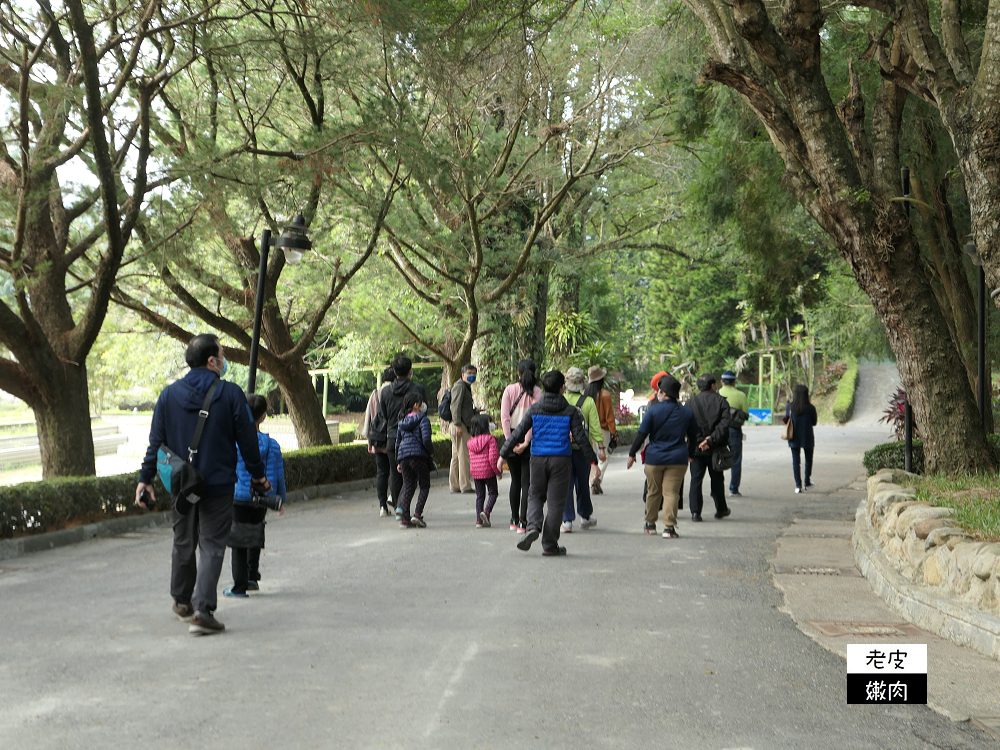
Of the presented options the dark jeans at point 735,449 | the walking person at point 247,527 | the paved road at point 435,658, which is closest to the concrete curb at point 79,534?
the paved road at point 435,658

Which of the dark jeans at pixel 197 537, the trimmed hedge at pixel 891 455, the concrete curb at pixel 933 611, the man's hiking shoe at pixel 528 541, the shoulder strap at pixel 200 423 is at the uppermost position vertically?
the shoulder strap at pixel 200 423

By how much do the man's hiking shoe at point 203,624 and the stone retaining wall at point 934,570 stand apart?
4.67 metres

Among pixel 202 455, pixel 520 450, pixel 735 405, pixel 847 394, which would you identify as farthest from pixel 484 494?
pixel 847 394

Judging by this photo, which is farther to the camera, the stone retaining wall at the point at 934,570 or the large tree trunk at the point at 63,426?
the large tree trunk at the point at 63,426

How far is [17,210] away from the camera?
1199cm

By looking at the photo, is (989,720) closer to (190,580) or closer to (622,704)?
(622,704)

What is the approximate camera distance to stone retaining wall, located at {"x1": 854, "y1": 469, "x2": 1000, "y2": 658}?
618 centimetres

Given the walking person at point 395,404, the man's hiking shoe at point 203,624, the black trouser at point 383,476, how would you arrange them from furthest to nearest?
the black trouser at point 383,476 < the walking person at point 395,404 < the man's hiking shoe at point 203,624

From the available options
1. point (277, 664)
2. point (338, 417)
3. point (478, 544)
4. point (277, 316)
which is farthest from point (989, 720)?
point (338, 417)

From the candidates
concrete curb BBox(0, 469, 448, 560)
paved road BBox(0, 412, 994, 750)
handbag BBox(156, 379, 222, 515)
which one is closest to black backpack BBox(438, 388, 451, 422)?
concrete curb BBox(0, 469, 448, 560)

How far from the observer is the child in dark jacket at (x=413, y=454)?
445 inches

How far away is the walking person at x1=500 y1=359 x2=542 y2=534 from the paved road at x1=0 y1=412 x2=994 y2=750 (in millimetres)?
1147

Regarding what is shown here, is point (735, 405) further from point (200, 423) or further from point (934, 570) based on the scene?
point (200, 423)

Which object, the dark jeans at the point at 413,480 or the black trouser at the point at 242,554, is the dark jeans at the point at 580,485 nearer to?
the dark jeans at the point at 413,480
